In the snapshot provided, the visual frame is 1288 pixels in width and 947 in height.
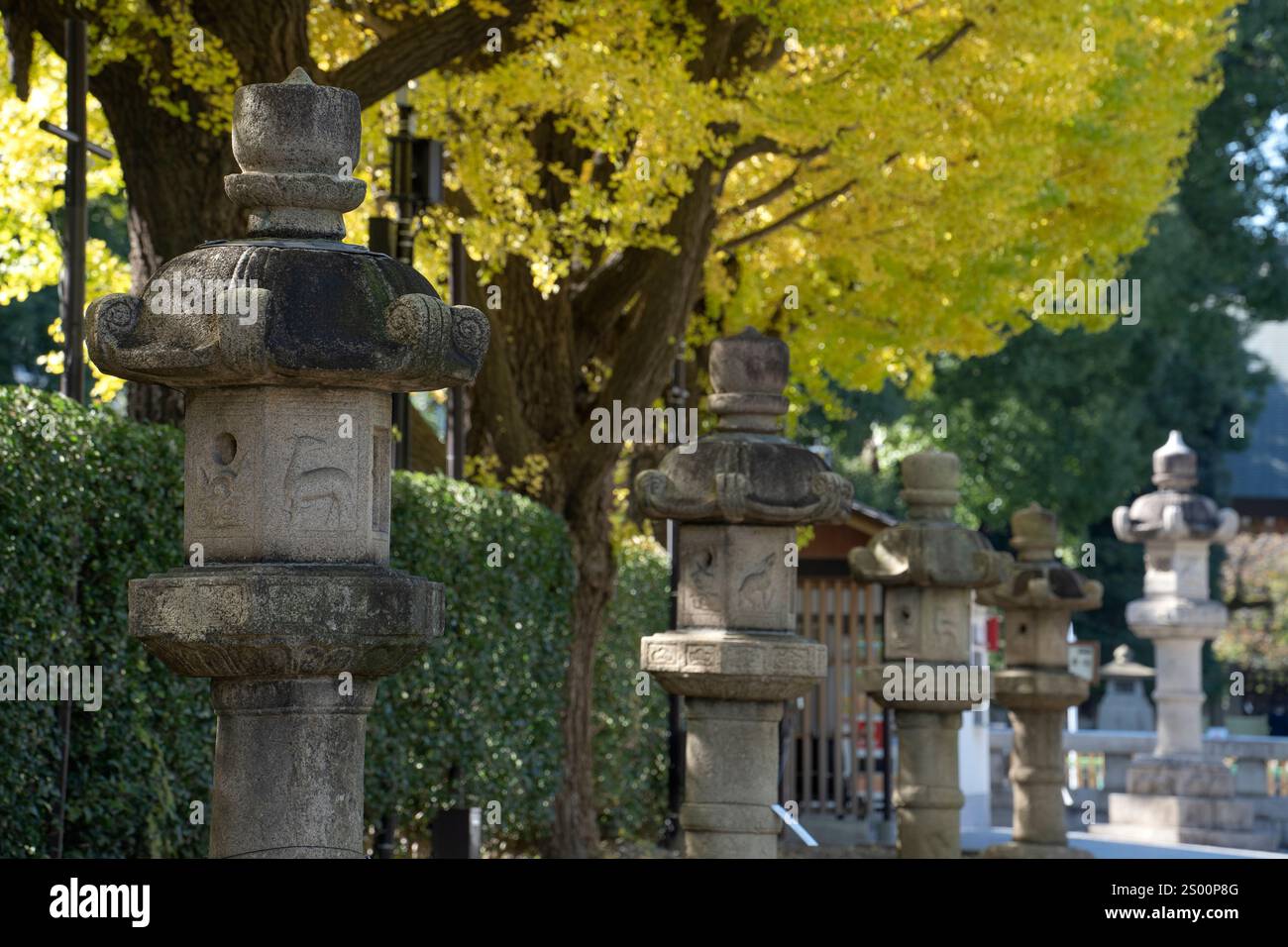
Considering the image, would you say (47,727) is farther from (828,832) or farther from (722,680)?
(828,832)

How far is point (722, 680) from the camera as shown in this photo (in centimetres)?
1040

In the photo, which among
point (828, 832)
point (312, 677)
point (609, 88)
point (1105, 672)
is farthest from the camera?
point (1105, 672)

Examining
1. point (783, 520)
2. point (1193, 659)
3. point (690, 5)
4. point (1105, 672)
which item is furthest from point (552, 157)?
point (1105, 672)

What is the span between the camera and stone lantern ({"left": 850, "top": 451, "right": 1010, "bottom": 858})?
47.9 ft

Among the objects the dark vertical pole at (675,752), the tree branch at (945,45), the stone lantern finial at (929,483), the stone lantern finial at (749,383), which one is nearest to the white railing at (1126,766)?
the dark vertical pole at (675,752)

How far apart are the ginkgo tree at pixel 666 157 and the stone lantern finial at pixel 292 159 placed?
5120 millimetres

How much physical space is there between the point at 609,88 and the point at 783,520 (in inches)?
231

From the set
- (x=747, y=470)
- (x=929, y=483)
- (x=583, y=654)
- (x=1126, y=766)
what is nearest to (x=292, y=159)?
(x=747, y=470)

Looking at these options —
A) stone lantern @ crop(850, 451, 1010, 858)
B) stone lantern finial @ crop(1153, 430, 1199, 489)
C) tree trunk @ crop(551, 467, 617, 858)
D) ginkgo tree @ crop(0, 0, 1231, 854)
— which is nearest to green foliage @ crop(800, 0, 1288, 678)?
stone lantern finial @ crop(1153, 430, 1199, 489)

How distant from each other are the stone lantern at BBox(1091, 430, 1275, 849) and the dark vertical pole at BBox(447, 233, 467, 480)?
43.5ft

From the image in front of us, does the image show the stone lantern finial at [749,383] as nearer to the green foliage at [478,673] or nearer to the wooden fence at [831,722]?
the green foliage at [478,673]

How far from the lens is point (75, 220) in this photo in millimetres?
11336

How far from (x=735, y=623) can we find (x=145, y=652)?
9.72 feet

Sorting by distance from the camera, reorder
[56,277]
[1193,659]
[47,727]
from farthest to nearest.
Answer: [1193,659], [56,277], [47,727]
